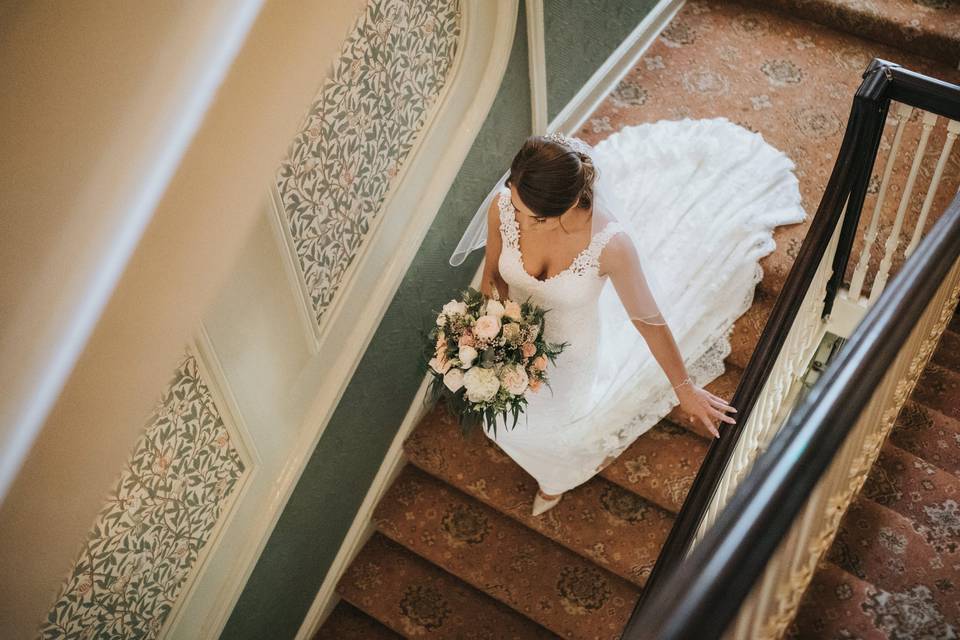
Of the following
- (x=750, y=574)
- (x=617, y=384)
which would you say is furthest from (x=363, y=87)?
(x=750, y=574)

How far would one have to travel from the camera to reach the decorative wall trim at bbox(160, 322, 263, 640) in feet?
8.21

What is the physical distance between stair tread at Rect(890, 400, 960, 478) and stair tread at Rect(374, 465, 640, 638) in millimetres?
1405

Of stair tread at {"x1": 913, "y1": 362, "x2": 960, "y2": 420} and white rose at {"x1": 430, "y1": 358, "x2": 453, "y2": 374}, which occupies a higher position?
stair tread at {"x1": 913, "y1": 362, "x2": 960, "y2": 420}

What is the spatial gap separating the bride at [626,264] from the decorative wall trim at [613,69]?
25cm

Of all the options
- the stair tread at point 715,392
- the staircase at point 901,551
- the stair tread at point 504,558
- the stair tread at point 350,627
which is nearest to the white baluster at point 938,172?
the staircase at point 901,551

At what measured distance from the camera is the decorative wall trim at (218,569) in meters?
2.50

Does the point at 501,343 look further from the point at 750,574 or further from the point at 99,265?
the point at 99,265

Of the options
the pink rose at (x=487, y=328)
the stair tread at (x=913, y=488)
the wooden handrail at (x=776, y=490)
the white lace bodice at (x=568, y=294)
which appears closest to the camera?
the wooden handrail at (x=776, y=490)

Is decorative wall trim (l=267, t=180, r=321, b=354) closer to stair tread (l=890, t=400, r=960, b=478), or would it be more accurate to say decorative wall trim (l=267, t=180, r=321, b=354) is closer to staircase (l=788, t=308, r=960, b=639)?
staircase (l=788, t=308, r=960, b=639)

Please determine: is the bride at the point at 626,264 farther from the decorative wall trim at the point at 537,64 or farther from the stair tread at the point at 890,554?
the stair tread at the point at 890,554

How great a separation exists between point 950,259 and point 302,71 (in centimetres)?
156

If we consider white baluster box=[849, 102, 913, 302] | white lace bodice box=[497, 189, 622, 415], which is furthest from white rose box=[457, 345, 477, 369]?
→ white baluster box=[849, 102, 913, 302]

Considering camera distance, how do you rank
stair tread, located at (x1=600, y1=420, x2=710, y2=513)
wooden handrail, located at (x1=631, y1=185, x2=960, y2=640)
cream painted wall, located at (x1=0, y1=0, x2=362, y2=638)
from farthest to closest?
stair tread, located at (x1=600, y1=420, x2=710, y2=513), wooden handrail, located at (x1=631, y1=185, x2=960, y2=640), cream painted wall, located at (x1=0, y1=0, x2=362, y2=638)

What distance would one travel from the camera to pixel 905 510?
2.27 m
